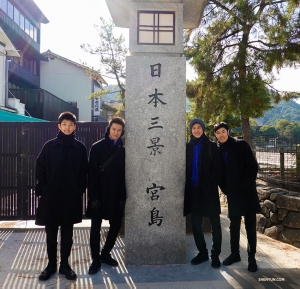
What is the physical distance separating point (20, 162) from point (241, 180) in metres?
3.78

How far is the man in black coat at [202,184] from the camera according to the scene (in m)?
3.81

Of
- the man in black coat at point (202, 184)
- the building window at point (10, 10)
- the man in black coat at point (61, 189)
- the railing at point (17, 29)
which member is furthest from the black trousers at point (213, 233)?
the building window at point (10, 10)

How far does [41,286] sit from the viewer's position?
3301 mm

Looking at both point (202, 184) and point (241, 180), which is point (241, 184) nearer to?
point (241, 180)

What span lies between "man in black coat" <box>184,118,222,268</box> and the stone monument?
4.6 inches

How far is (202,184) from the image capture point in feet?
12.6

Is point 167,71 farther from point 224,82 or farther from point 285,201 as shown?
point 224,82

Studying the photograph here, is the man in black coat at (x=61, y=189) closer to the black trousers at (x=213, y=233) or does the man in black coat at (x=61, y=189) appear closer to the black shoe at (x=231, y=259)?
the black trousers at (x=213, y=233)

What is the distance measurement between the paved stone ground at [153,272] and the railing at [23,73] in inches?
602

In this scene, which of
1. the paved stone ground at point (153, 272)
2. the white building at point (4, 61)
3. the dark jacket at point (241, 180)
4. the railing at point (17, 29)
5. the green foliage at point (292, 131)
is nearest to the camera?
the paved stone ground at point (153, 272)

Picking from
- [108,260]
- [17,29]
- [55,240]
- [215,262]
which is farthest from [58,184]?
[17,29]

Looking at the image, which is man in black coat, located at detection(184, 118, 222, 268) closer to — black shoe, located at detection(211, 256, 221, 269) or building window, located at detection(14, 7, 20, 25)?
black shoe, located at detection(211, 256, 221, 269)

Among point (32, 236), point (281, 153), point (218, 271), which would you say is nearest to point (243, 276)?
point (218, 271)

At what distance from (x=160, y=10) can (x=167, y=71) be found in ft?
2.78
